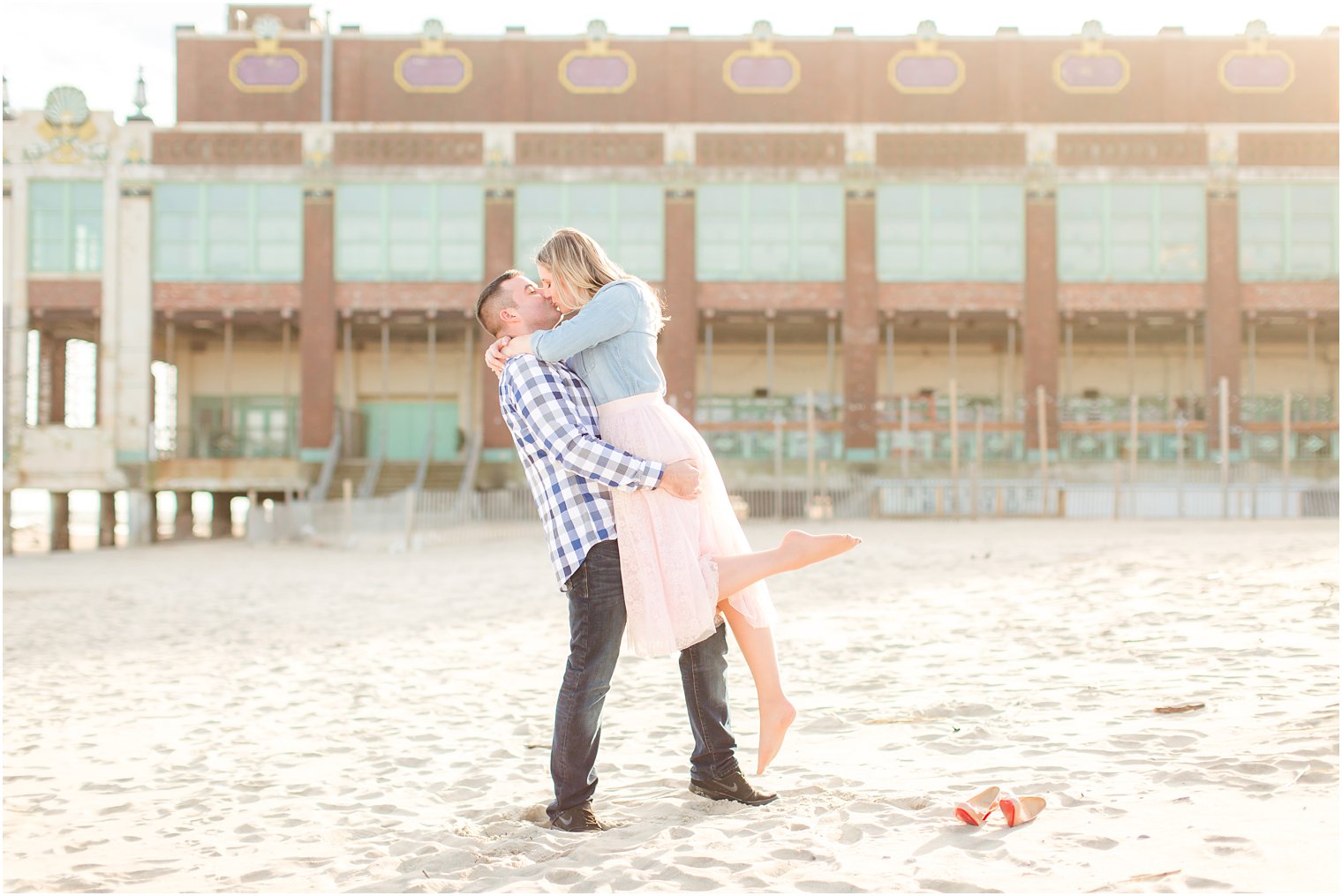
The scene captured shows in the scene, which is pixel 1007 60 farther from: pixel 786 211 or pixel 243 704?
pixel 243 704

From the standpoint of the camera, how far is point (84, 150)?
2827 cm

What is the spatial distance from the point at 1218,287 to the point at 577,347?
2850 centimetres

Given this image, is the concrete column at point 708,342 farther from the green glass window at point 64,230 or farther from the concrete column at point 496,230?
the green glass window at point 64,230

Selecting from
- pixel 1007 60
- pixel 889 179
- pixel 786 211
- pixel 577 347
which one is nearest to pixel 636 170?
pixel 786 211

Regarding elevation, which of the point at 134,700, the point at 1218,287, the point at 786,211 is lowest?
the point at 134,700

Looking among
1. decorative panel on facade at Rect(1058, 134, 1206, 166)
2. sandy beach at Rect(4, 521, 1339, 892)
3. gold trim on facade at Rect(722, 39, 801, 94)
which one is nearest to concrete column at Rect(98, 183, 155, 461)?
gold trim on facade at Rect(722, 39, 801, 94)

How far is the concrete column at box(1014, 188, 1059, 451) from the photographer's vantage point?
27906mm

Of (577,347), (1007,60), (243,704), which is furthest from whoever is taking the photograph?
(1007,60)

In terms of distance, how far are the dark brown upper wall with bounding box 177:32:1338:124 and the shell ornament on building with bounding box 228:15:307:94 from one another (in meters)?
1.24

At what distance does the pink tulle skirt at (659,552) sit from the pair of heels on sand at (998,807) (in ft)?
3.39

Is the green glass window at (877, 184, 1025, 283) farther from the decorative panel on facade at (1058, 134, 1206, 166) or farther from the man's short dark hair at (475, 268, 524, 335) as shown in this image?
the man's short dark hair at (475, 268, 524, 335)

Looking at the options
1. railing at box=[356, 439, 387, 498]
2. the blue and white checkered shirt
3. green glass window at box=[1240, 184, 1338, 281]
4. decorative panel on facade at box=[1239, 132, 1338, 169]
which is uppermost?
decorative panel on facade at box=[1239, 132, 1338, 169]

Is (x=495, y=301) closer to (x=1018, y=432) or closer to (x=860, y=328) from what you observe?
(x=860, y=328)

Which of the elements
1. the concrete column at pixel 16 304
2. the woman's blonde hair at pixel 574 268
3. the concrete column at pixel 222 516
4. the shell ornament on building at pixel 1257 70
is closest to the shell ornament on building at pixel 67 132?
the concrete column at pixel 16 304
